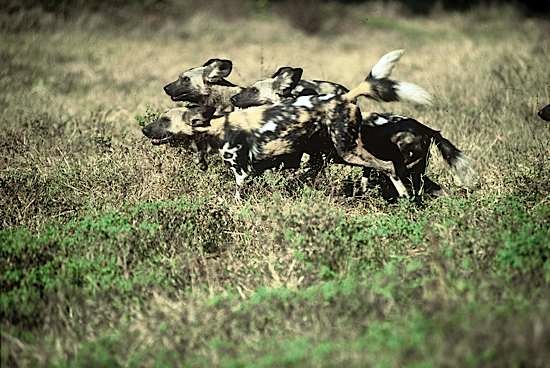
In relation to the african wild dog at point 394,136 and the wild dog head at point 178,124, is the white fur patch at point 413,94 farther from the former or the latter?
the wild dog head at point 178,124

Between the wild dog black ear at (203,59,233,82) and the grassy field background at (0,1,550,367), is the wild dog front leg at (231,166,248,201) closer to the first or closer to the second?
the grassy field background at (0,1,550,367)

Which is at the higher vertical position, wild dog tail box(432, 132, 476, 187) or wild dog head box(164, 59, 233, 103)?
wild dog head box(164, 59, 233, 103)

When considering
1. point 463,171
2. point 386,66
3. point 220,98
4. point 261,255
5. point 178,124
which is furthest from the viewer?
point 220,98

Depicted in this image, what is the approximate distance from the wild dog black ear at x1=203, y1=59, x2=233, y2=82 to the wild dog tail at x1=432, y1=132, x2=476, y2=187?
5.92 feet

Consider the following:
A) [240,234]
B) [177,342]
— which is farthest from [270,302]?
[240,234]

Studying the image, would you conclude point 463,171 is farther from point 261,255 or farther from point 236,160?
point 261,255

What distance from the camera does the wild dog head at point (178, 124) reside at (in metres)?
5.65

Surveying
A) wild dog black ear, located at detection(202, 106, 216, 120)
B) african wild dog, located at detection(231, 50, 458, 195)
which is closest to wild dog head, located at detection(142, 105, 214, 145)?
wild dog black ear, located at detection(202, 106, 216, 120)

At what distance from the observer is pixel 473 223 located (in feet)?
14.6

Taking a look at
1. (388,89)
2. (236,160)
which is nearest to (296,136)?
(236,160)

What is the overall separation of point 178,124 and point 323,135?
116cm

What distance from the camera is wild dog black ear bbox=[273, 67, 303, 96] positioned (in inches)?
237

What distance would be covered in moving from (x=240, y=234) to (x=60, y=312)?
52.2 inches

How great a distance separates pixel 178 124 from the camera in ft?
18.9
